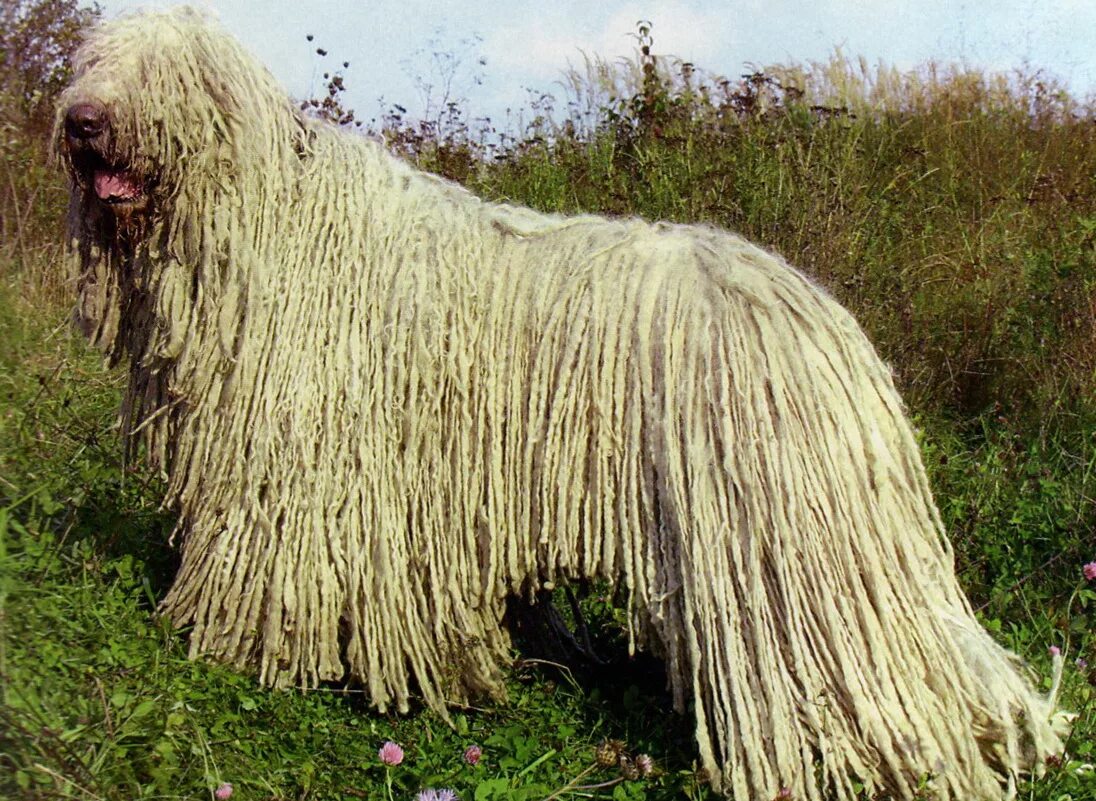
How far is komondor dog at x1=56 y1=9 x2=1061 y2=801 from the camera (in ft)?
7.98

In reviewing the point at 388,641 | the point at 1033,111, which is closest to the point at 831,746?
the point at 388,641

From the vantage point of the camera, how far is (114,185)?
9.00 feet

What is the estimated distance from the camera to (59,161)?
273 centimetres

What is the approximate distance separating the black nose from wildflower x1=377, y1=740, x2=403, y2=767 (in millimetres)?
1566

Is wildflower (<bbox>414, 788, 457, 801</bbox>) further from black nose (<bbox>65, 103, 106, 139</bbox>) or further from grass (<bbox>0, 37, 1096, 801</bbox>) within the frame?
black nose (<bbox>65, 103, 106, 139</bbox>)

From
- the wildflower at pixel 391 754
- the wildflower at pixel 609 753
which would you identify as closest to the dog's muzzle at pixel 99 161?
the wildflower at pixel 391 754

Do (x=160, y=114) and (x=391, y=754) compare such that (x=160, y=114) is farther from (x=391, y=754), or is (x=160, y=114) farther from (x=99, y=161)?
(x=391, y=754)

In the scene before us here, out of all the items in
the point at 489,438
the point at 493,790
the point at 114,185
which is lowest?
the point at 493,790

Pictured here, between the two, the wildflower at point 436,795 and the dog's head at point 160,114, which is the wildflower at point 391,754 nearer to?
the wildflower at point 436,795

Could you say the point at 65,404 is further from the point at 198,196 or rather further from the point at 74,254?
the point at 198,196

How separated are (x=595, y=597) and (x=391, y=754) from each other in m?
1.16

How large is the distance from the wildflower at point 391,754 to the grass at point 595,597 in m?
0.12

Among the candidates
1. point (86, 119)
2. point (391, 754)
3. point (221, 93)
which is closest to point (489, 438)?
point (391, 754)

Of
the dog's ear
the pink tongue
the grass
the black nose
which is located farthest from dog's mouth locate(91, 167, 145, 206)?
the grass
